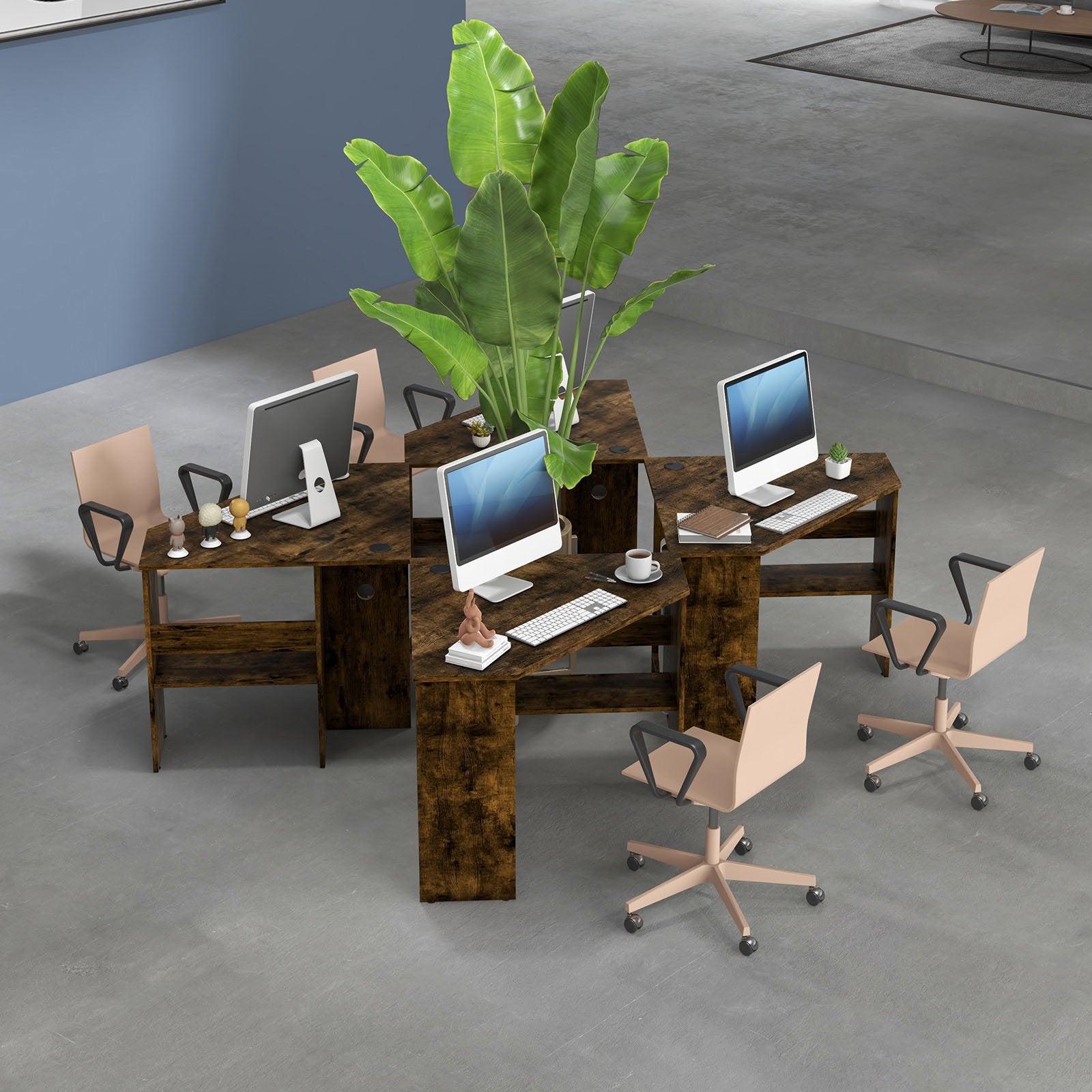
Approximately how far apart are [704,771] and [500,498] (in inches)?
43.8

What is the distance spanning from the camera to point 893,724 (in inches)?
229

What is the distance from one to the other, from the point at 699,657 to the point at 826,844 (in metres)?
0.82

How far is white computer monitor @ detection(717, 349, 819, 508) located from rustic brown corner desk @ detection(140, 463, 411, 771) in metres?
1.23

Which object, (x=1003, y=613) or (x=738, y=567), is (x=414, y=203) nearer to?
(x=738, y=567)

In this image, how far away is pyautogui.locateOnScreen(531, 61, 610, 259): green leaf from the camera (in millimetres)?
5422

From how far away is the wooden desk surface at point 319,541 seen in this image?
5543 millimetres

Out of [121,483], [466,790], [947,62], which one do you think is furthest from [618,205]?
[947,62]

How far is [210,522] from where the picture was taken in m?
5.68

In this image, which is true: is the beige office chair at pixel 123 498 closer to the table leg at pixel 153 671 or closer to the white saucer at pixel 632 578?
the table leg at pixel 153 671

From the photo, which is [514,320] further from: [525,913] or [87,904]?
[87,904]

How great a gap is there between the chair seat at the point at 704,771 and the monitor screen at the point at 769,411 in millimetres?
1221

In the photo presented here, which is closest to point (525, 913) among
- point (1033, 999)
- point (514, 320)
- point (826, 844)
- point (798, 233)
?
point (826, 844)

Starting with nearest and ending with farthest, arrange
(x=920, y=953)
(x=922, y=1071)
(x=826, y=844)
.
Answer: (x=922, y=1071), (x=920, y=953), (x=826, y=844)

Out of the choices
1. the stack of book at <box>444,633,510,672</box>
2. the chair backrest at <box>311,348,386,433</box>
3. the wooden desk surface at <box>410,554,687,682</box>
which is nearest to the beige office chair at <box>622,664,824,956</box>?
the wooden desk surface at <box>410,554,687,682</box>
